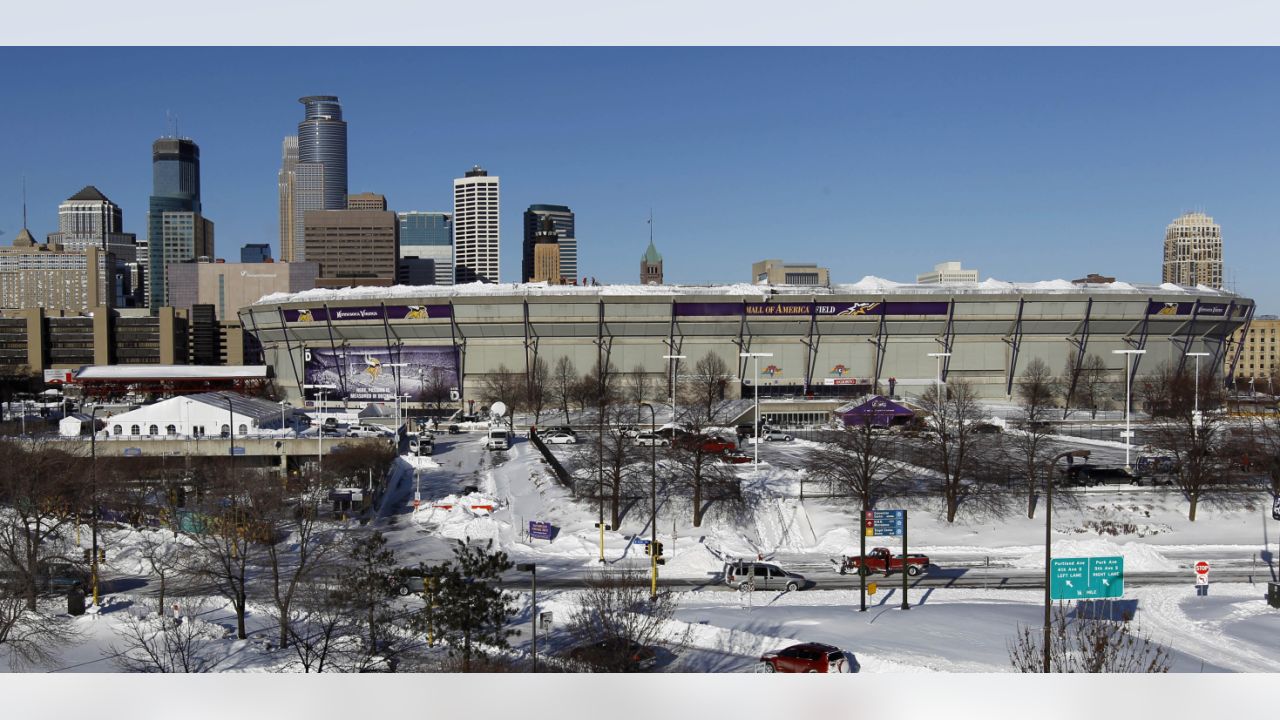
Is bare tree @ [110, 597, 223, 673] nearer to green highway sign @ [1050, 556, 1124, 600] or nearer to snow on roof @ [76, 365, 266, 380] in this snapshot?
green highway sign @ [1050, 556, 1124, 600]

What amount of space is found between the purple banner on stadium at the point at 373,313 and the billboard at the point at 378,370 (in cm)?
257

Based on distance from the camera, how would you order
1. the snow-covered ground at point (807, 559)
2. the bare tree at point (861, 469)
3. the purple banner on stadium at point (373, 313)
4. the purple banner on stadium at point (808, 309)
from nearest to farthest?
the snow-covered ground at point (807, 559) → the bare tree at point (861, 469) → the purple banner on stadium at point (808, 309) → the purple banner on stadium at point (373, 313)

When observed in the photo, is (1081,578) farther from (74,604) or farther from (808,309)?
(808,309)

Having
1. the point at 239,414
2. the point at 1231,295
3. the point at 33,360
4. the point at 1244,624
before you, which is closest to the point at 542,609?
the point at 1244,624

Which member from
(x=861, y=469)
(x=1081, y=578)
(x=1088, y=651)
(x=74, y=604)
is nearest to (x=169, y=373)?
(x=74, y=604)

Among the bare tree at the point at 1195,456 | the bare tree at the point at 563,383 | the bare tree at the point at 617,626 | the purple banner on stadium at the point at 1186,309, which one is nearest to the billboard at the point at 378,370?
the bare tree at the point at 563,383

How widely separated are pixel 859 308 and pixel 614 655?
204 feet

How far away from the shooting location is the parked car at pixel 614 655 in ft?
58.0

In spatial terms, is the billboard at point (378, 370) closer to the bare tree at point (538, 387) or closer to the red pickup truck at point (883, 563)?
the bare tree at point (538, 387)

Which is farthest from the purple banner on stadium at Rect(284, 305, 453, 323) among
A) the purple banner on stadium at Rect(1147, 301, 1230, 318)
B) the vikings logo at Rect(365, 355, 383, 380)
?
the purple banner on stadium at Rect(1147, 301, 1230, 318)

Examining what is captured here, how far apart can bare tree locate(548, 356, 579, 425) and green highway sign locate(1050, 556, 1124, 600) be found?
46.4 metres

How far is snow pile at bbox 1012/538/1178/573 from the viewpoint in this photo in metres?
29.8

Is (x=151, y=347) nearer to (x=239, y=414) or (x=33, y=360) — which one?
(x=33, y=360)

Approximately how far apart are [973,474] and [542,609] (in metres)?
20.1
